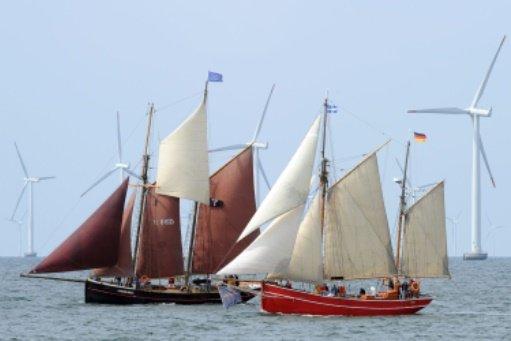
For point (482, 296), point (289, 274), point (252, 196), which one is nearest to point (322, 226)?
point (289, 274)

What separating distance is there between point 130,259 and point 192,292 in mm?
4760

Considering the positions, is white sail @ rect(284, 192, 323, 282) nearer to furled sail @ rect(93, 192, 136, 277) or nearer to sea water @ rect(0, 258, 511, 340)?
sea water @ rect(0, 258, 511, 340)

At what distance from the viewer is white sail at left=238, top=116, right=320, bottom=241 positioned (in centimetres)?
8600

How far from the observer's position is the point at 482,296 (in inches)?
5074

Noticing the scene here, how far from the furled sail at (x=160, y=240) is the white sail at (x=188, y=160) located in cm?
167

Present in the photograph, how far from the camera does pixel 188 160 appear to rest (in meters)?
100

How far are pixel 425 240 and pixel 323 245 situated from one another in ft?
25.3

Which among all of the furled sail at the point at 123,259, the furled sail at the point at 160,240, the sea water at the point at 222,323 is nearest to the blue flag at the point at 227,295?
the sea water at the point at 222,323

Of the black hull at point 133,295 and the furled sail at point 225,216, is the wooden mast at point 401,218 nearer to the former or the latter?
the furled sail at point 225,216

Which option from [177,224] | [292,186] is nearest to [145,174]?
[177,224]

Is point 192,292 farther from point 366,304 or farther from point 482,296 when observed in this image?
point 482,296

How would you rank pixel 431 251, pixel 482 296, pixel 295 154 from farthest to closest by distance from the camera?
1. pixel 482 296
2. pixel 431 251
3. pixel 295 154

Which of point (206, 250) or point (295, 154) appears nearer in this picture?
point (295, 154)

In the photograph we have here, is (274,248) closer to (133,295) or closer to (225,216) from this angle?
(225,216)
